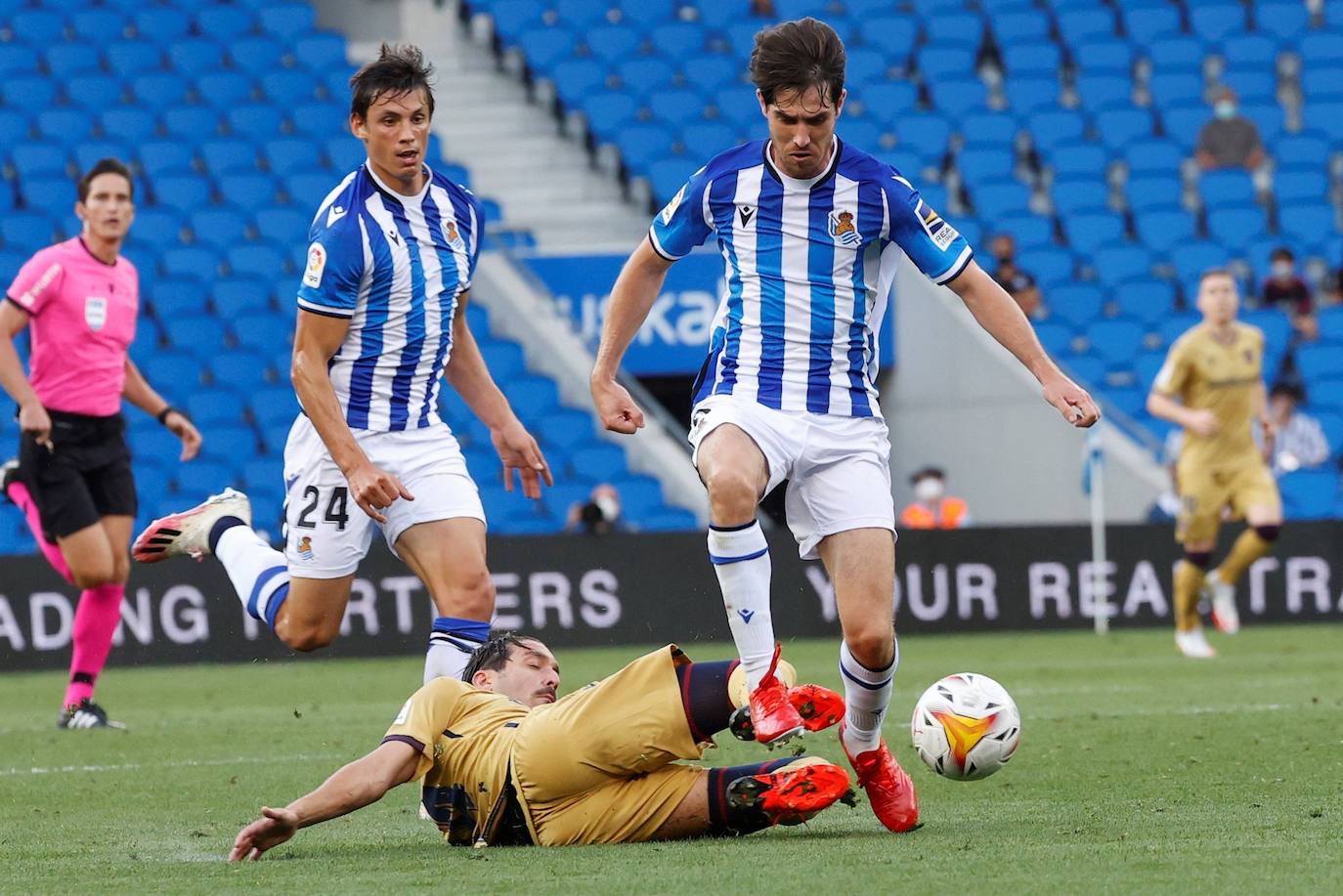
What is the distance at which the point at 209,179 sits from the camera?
18.4m

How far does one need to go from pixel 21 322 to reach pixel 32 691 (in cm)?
337

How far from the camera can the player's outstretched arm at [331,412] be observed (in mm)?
5902

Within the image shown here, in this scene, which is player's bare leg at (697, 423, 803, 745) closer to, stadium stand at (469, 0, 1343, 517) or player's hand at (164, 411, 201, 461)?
player's hand at (164, 411, 201, 461)

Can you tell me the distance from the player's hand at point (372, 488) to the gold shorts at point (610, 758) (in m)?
0.98

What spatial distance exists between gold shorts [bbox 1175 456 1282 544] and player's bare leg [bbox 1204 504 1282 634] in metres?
0.07

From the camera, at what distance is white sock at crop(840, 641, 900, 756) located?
5633mm

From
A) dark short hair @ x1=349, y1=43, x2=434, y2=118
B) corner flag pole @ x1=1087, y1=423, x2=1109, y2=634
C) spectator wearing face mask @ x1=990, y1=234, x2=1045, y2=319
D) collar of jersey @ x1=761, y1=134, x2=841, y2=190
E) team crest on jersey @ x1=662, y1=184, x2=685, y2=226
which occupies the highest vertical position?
dark short hair @ x1=349, y1=43, x2=434, y2=118

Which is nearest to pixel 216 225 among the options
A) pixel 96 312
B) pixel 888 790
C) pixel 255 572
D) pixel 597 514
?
pixel 597 514

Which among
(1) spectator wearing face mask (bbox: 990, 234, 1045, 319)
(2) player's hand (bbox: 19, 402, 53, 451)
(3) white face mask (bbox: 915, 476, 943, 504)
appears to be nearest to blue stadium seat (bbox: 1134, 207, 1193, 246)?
(1) spectator wearing face mask (bbox: 990, 234, 1045, 319)

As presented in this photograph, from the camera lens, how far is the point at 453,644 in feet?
20.0

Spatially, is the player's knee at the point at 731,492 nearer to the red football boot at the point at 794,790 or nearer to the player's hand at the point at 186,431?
the red football boot at the point at 794,790

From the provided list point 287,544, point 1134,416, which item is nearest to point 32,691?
point 287,544

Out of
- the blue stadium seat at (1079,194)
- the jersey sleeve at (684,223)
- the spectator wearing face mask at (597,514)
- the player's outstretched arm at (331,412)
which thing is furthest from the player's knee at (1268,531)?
the player's outstretched arm at (331,412)

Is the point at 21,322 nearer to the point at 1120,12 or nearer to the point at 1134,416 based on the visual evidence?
the point at 1134,416
